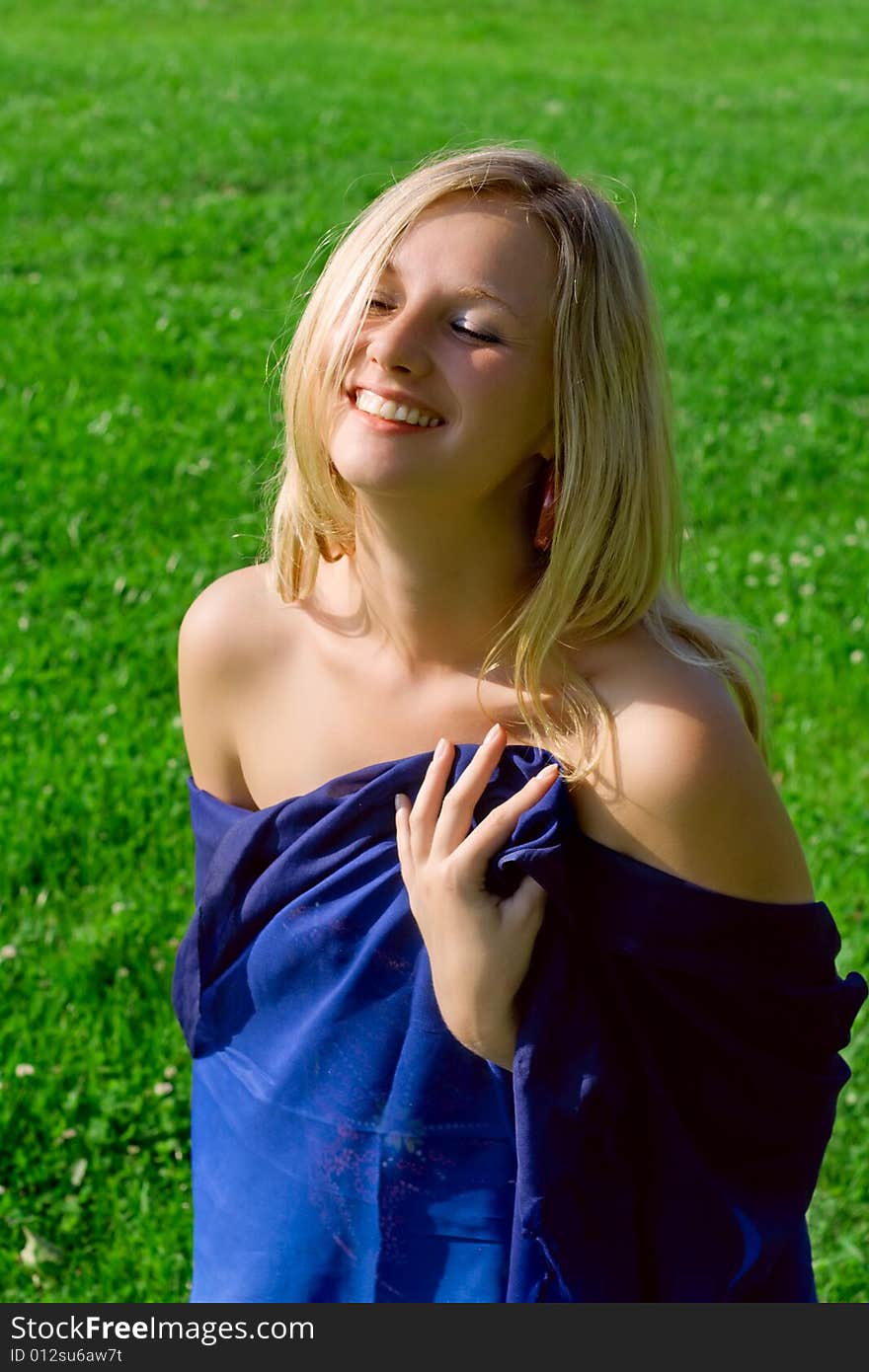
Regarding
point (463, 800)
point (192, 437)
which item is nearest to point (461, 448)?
point (463, 800)

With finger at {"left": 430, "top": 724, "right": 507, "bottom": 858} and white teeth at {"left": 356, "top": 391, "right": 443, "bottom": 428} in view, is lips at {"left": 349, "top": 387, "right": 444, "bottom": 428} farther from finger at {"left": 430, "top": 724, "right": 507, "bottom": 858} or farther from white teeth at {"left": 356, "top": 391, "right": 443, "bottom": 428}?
finger at {"left": 430, "top": 724, "right": 507, "bottom": 858}

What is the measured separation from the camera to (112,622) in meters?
5.37

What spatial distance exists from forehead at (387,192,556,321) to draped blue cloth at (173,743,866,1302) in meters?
0.65

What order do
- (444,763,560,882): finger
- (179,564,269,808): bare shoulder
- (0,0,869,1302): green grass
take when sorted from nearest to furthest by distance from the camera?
(444,763,560,882): finger < (179,564,269,808): bare shoulder < (0,0,869,1302): green grass

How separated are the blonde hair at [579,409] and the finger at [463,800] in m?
0.11

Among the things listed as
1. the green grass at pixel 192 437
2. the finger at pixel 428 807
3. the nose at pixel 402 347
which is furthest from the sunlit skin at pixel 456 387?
the green grass at pixel 192 437

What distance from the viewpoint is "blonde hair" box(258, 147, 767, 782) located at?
217cm

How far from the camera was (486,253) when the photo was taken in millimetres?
2172

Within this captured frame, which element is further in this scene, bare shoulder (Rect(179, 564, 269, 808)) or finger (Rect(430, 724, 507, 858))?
bare shoulder (Rect(179, 564, 269, 808))

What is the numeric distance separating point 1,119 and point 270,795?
906 cm

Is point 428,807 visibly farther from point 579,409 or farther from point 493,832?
point 579,409

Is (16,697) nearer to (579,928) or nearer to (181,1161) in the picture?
(181,1161)

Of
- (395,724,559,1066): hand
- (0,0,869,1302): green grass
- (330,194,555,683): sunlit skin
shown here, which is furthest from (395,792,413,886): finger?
(0,0,869,1302): green grass
